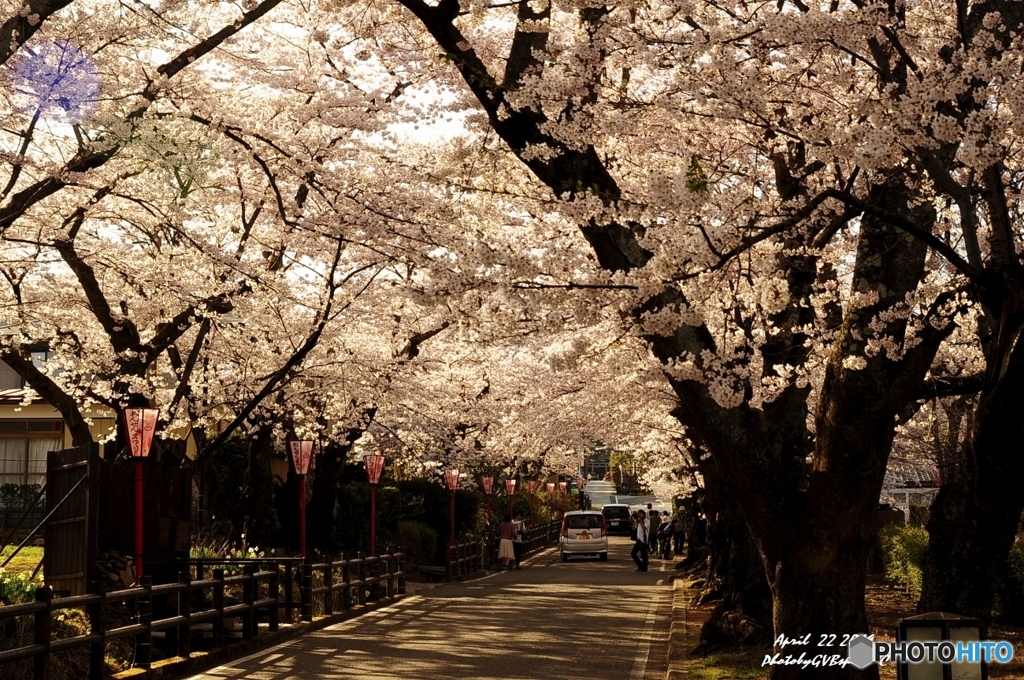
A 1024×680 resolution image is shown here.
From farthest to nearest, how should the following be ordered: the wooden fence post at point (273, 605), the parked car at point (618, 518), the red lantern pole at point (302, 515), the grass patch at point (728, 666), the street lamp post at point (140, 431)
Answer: the parked car at point (618, 518) → the red lantern pole at point (302, 515) → the wooden fence post at point (273, 605) → the street lamp post at point (140, 431) → the grass patch at point (728, 666)

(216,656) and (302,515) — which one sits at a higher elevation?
(302,515)

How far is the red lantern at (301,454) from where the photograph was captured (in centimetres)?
2186

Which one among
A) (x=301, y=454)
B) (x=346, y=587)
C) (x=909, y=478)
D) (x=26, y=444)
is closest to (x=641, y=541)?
(x=301, y=454)

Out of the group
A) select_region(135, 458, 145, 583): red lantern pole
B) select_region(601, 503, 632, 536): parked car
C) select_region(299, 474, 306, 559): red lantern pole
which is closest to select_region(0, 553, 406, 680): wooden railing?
select_region(135, 458, 145, 583): red lantern pole

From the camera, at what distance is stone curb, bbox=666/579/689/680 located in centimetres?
1297

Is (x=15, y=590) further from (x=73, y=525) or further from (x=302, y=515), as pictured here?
(x=302, y=515)

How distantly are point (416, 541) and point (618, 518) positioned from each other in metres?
38.5

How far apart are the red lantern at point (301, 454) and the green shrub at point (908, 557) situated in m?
11.0

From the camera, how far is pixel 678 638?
642 inches

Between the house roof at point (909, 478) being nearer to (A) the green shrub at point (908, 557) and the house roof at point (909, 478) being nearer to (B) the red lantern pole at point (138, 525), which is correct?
(A) the green shrub at point (908, 557)

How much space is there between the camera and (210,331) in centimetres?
2191

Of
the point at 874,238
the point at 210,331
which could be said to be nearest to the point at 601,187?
the point at 874,238

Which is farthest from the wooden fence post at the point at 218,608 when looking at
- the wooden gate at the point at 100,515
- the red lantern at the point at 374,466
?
the red lantern at the point at 374,466

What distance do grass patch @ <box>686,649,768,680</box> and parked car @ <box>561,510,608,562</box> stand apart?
90.9 ft
